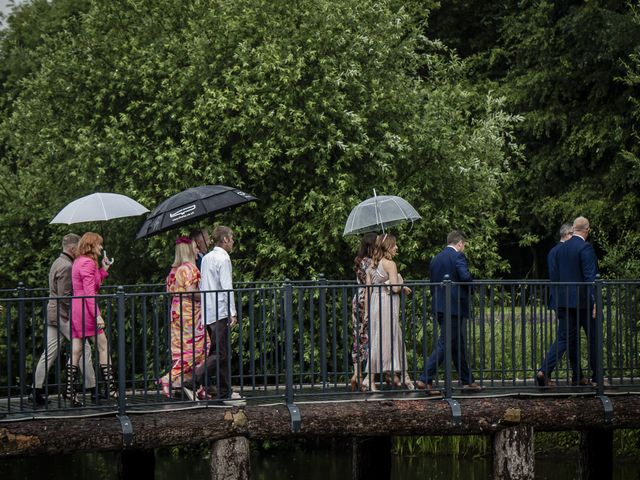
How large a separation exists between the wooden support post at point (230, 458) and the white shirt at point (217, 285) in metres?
1.17

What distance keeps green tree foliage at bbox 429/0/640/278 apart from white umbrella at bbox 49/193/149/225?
46.9ft

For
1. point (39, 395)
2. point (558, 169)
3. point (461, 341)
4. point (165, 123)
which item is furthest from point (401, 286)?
point (558, 169)

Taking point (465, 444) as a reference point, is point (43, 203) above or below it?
above

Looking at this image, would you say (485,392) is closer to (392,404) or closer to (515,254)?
(392,404)

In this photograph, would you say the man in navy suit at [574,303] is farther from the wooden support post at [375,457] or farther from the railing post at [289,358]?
the railing post at [289,358]

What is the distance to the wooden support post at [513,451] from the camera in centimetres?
1275

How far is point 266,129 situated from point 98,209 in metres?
9.26

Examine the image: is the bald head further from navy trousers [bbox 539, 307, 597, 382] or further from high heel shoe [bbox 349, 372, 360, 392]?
high heel shoe [bbox 349, 372, 360, 392]

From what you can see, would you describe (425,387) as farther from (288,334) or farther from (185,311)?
(185,311)

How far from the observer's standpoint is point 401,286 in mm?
12727

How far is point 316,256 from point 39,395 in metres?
10.6

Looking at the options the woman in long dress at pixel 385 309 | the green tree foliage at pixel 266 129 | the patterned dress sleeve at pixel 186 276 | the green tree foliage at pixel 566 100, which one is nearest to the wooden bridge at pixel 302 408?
the woman in long dress at pixel 385 309

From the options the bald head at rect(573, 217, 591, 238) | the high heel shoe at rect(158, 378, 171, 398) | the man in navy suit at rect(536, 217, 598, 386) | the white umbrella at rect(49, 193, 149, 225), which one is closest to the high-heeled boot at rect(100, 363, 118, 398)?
the high heel shoe at rect(158, 378, 171, 398)

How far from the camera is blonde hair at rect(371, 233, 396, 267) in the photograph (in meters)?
13.2
